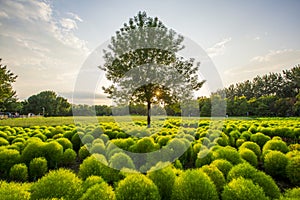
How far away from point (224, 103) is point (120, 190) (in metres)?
53.6

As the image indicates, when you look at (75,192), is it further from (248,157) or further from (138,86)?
(138,86)

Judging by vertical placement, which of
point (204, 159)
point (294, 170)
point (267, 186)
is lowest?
point (294, 170)

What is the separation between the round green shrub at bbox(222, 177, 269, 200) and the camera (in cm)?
309

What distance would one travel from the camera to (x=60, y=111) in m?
77.2

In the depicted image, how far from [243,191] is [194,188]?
0.74 m

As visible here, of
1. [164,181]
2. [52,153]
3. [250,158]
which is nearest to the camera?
[164,181]

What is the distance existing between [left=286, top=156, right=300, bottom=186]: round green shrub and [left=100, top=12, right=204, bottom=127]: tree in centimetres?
924

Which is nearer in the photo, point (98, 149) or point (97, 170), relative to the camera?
point (97, 170)

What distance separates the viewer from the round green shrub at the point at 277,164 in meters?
6.10

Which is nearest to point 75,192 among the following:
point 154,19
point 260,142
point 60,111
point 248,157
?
point 248,157

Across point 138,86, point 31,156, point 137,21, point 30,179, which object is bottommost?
point 30,179

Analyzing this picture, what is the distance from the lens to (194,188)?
3303mm

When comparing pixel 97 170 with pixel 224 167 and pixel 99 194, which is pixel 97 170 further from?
pixel 224 167

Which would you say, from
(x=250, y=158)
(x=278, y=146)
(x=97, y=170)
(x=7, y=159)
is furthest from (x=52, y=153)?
(x=278, y=146)
